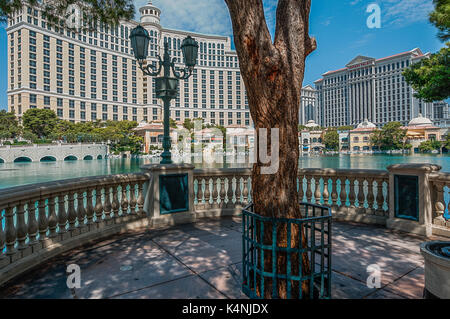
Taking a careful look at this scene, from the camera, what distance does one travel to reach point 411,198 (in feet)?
15.8

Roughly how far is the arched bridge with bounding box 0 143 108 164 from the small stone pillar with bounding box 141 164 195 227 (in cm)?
6842

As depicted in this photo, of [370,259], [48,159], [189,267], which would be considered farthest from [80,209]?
[48,159]

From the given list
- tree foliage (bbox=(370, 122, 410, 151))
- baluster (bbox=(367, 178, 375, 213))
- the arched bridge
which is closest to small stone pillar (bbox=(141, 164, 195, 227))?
baluster (bbox=(367, 178, 375, 213))

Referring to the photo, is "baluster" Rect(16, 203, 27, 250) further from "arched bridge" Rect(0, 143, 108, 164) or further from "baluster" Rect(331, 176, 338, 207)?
"arched bridge" Rect(0, 143, 108, 164)

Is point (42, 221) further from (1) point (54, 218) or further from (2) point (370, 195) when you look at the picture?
(2) point (370, 195)

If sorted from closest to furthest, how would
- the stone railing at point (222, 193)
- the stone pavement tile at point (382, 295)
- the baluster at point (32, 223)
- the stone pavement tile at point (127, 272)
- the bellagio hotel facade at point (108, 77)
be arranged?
1. the stone pavement tile at point (382, 295)
2. the stone pavement tile at point (127, 272)
3. the baluster at point (32, 223)
4. the stone railing at point (222, 193)
5. the bellagio hotel facade at point (108, 77)

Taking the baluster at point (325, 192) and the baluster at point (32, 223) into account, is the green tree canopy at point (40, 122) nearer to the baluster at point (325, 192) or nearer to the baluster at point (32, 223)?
the baluster at point (32, 223)

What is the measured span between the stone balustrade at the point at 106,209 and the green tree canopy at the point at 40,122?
3380 inches

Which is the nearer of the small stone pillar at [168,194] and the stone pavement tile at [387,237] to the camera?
the stone pavement tile at [387,237]

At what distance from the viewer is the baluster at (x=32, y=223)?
3.49 metres

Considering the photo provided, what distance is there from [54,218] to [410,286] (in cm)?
473

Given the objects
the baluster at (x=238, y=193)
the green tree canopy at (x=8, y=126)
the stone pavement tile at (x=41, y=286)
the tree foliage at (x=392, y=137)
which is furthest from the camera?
the tree foliage at (x=392, y=137)

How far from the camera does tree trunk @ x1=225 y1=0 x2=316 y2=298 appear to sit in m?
2.33

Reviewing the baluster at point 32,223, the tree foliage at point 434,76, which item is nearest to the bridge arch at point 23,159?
the baluster at point 32,223
